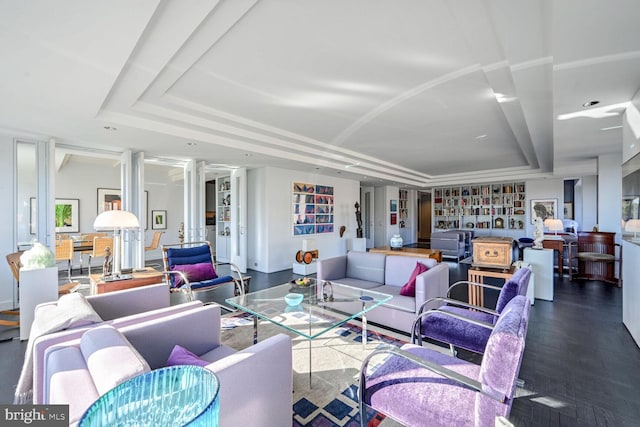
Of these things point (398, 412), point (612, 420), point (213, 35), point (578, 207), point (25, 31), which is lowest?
point (612, 420)

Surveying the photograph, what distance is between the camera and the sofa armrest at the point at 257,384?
3.91 feet

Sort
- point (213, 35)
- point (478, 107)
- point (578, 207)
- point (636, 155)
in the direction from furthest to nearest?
point (578, 207) < point (478, 107) < point (636, 155) < point (213, 35)

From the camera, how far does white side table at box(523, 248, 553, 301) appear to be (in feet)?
13.7

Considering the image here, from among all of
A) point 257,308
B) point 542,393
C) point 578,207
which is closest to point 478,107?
point 542,393

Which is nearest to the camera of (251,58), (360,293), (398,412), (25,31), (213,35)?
(398,412)

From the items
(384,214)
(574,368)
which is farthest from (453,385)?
(384,214)

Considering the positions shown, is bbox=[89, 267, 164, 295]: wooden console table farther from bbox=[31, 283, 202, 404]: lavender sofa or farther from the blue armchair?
bbox=[31, 283, 202, 404]: lavender sofa

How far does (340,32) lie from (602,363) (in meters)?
3.58

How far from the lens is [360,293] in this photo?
9.93ft

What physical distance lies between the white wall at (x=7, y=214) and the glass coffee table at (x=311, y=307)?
12.2ft

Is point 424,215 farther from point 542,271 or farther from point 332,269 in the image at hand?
point 332,269

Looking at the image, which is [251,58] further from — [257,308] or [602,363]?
[602,363]

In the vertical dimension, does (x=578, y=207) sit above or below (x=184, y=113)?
below

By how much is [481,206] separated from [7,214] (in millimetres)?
12035
